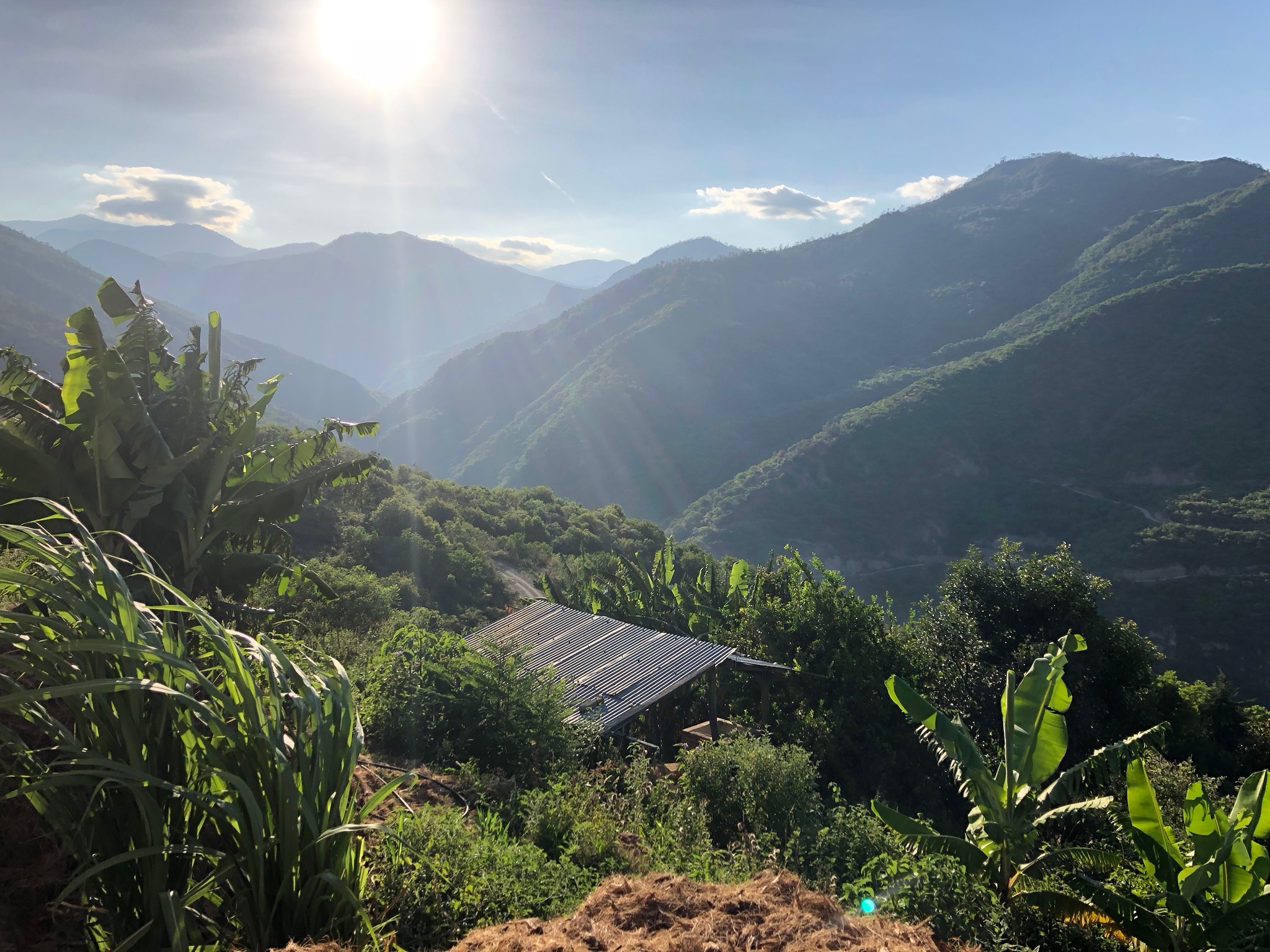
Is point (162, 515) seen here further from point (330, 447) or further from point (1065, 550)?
point (1065, 550)

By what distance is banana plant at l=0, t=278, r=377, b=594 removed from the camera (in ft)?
22.8

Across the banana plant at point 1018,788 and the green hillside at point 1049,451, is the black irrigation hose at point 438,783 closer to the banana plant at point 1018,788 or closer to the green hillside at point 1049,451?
the banana plant at point 1018,788

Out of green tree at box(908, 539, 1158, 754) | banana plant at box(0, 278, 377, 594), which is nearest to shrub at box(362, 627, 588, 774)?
banana plant at box(0, 278, 377, 594)

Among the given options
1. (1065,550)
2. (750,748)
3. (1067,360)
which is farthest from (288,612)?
(1067,360)

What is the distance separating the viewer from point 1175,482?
61.2 meters

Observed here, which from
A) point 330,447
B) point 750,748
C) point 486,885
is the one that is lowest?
point 750,748

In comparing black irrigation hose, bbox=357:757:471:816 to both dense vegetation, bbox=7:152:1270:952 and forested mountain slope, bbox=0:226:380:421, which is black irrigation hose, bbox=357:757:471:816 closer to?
dense vegetation, bbox=7:152:1270:952

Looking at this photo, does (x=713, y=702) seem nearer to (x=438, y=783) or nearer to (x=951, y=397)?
(x=438, y=783)

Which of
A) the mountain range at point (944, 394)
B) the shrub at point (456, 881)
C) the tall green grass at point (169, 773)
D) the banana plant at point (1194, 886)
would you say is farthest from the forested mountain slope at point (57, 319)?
the banana plant at point (1194, 886)

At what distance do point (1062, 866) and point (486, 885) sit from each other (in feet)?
20.1

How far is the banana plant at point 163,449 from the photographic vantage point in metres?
6.95

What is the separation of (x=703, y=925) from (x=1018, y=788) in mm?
5313

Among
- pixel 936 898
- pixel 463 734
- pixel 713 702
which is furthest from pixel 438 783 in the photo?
pixel 713 702

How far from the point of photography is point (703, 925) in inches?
129
